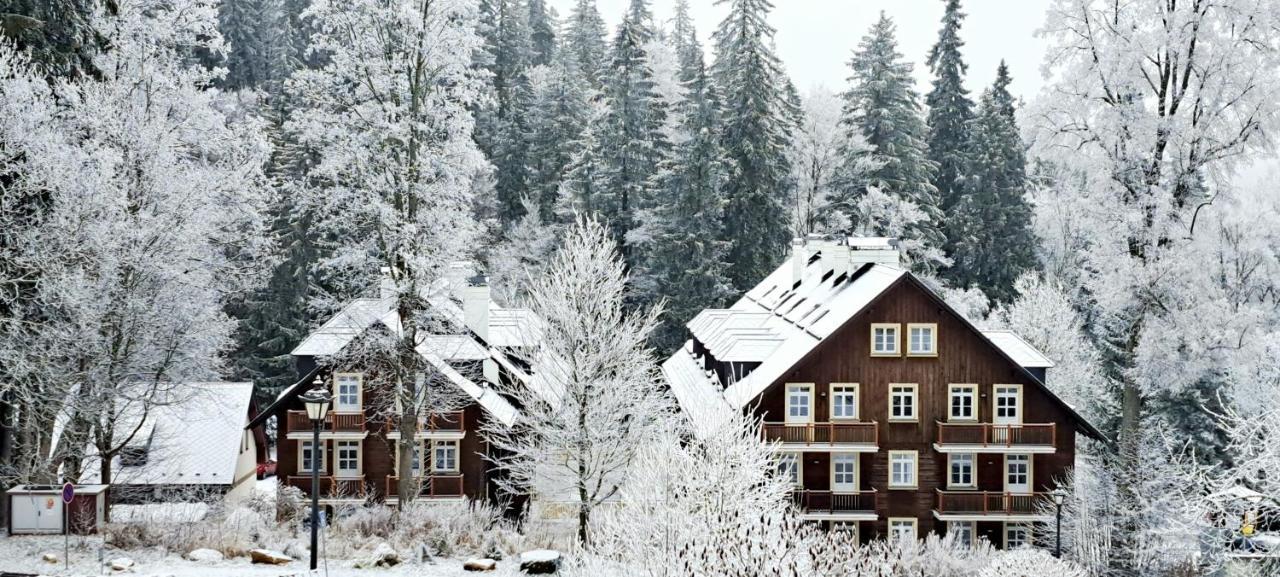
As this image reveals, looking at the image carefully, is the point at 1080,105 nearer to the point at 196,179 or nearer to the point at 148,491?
the point at 196,179

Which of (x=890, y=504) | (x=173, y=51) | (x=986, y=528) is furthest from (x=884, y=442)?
(x=173, y=51)

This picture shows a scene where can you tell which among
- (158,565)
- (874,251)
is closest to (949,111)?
(874,251)

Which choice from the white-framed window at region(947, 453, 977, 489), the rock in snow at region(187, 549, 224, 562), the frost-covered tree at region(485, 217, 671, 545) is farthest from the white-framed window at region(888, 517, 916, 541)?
the rock in snow at region(187, 549, 224, 562)

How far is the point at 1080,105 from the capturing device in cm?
2325

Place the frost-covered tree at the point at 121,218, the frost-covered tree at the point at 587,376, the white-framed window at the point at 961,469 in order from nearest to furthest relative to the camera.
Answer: the frost-covered tree at the point at 121,218 → the frost-covered tree at the point at 587,376 → the white-framed window at the point at 961,469

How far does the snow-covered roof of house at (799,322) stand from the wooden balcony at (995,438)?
1.19 metres

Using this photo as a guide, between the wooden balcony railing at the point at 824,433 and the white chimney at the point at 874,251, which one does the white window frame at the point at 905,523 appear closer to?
the wooden balcony railing at the point at 824,433

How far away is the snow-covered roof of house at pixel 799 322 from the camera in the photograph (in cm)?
3056

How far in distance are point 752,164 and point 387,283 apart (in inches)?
1227

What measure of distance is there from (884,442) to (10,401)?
22381mm

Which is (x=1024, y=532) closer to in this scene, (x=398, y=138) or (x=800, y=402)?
(x=800, y=402)

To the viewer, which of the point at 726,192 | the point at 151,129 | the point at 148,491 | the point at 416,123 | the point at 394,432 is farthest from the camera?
the point at 726,192

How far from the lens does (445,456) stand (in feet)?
103

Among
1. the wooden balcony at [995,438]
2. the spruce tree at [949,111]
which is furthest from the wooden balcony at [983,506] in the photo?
the spruce tree at [949,111]
